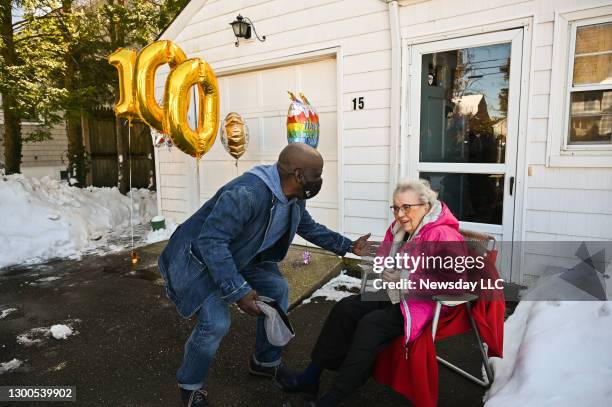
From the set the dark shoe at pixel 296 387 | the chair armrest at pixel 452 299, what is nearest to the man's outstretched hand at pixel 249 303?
the dark shoe at pixel 296 387

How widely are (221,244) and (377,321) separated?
94 centimetres

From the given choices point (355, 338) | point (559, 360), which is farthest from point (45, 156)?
point (559, 360)

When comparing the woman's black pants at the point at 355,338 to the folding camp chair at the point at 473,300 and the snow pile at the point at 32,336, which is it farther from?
the snow pile at the point at 32,336

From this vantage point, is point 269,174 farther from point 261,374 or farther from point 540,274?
point 540,274

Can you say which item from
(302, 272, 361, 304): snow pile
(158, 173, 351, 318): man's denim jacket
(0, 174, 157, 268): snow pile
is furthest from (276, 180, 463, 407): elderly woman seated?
(0, 174, 157, 268): snow pile

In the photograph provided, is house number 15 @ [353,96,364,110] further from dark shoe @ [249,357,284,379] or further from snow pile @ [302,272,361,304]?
dark shoe @ [249,357,284,379]

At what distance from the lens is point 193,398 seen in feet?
7.32

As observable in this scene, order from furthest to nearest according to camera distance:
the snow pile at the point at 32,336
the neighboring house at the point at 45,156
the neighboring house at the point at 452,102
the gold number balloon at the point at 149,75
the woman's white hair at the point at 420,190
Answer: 1. the neighboring house at the point at 45,156
2. the gold number balloon at the point at 149,75
3. the neighboring house at the point at 452,102
4. the snow pile at the point at 32,336
5. the woman's white hair at the point at 420,190

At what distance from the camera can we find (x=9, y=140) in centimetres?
840

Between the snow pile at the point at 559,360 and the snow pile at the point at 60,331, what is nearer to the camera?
the snow pile at the point at 559,360

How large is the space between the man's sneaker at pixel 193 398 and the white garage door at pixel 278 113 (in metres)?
3.20

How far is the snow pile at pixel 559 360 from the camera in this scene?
5.86 feet

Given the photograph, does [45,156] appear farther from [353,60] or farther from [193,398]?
[193,398]

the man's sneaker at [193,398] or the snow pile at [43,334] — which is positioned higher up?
the man's sneaker at [193,398]
